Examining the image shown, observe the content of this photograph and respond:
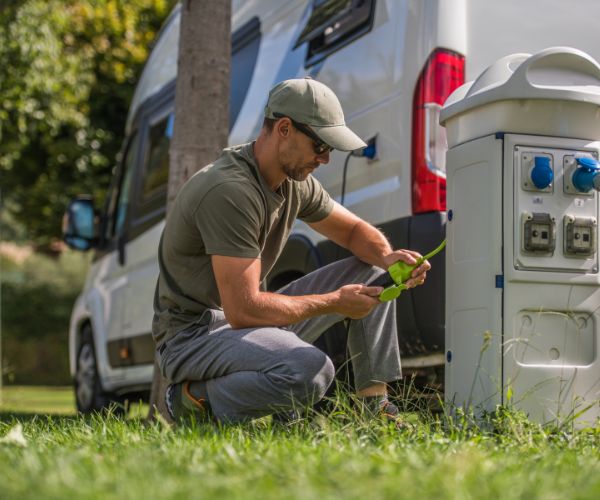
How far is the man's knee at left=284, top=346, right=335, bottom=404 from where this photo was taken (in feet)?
12.8

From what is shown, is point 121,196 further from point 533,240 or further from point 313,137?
point 533,240

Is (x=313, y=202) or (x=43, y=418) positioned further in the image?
(x=43, y=418)

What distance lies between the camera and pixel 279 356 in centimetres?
394

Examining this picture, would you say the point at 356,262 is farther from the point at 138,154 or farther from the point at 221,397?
the point at 138,154

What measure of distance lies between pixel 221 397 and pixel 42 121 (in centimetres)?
1025

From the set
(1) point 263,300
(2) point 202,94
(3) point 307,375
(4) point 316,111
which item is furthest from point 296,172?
(2) point 202,94

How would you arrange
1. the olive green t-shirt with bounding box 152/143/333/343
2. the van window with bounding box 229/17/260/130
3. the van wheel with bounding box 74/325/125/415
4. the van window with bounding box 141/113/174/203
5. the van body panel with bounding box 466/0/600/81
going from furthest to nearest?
the van wheel with bounding box 74/325/125/415 < the van window with bounding box 141/113/174/203 < the van window with bounding box 229/17/260/130 < the van body panel with bounding box 466/0/600/81 < the olive green t-shirt with bounding box 152/143/333/343

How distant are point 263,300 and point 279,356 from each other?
0.23 metres

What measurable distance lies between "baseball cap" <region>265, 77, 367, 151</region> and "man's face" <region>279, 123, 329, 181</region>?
0.22 ft

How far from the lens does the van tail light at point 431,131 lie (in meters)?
4.29

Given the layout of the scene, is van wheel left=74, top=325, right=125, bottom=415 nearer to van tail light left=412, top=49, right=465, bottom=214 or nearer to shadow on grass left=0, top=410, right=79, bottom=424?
shadow on grass left=0, top=410, right=79, bottom=424

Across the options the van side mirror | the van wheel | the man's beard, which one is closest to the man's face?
the man's beard

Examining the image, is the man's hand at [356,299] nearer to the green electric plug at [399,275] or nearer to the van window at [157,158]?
the green electric plug at [399,275]

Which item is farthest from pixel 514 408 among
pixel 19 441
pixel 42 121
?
pixel 42 121
